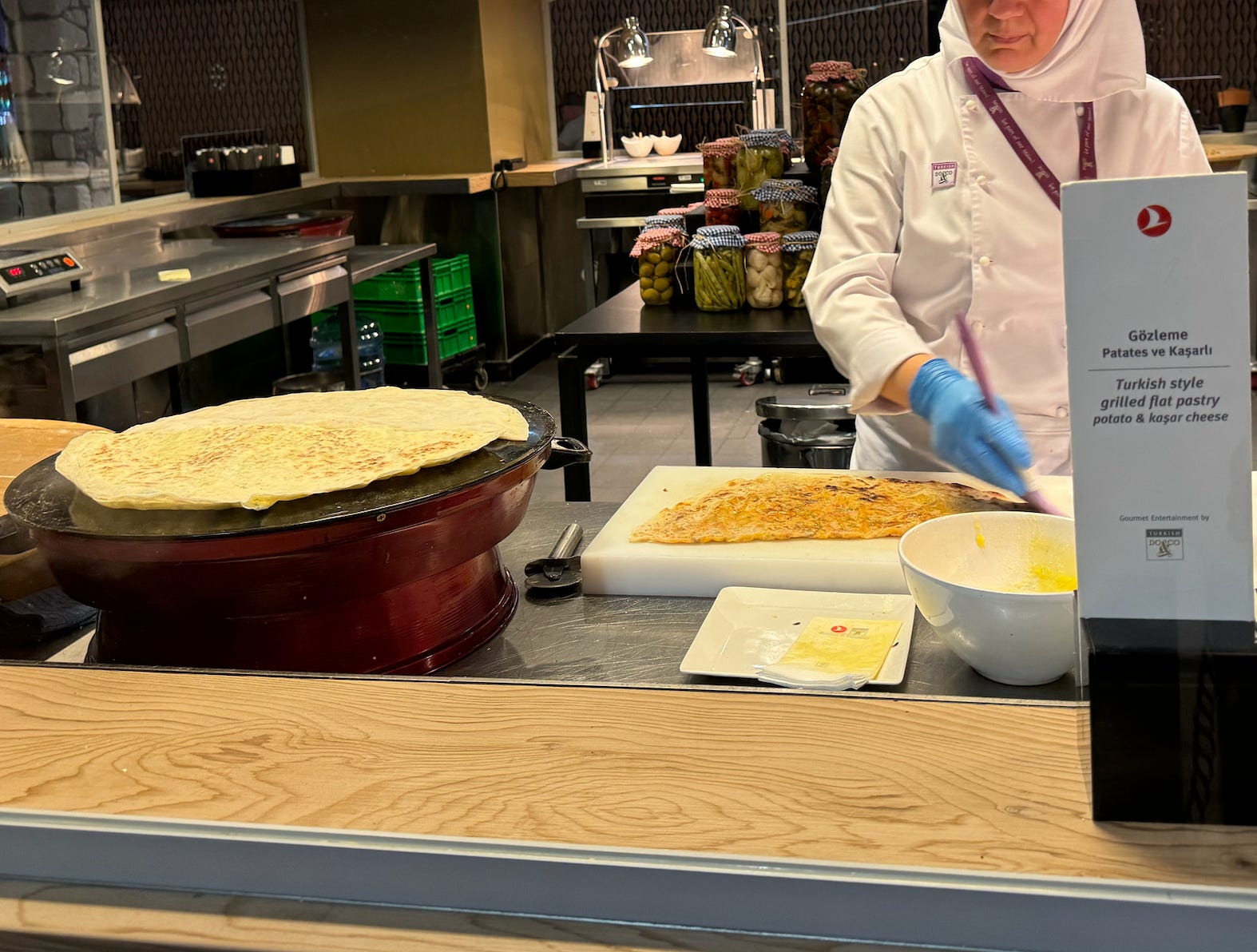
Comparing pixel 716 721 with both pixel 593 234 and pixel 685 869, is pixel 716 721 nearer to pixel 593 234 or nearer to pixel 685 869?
pixel 685 869

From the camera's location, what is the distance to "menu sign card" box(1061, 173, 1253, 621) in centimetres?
65

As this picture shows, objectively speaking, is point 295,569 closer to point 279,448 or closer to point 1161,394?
point 279,448

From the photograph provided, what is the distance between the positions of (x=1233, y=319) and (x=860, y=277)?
1338 millimetres

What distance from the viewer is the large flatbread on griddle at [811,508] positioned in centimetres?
154

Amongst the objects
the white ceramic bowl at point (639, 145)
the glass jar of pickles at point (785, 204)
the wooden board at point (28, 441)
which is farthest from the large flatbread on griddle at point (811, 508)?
the white ceramic bowl at point (639, 145)

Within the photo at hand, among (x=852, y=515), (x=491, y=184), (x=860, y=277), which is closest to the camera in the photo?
(x=852, y=515)

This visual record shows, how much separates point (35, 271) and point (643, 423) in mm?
3166

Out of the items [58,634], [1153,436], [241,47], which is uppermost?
[241,47]

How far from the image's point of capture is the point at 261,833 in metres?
0.75

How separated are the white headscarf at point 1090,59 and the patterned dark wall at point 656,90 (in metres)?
5.87

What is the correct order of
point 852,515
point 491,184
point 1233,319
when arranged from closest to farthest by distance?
1. point 1233,319
2. point 852,515
3. point 491,184

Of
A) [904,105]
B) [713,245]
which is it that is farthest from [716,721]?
[713,245]

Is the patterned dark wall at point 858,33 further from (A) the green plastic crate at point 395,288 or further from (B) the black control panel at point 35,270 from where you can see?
(B) the black control panel at point 35,270

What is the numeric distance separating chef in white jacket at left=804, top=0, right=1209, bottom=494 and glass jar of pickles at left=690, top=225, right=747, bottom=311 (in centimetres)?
124
